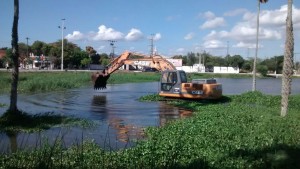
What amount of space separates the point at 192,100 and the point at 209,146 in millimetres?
19968

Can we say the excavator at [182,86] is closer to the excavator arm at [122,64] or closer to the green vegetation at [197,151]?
the excavator arm at [122,64]

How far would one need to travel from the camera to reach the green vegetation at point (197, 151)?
31.3ft

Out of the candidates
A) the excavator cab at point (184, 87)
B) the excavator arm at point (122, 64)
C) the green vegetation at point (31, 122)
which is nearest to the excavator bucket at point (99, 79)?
the excavator arm at point (122, 64)

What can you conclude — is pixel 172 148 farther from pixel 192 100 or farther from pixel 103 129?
pixel 192 100

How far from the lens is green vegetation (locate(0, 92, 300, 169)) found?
9547mm

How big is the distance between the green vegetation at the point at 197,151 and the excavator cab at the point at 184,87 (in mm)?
13082

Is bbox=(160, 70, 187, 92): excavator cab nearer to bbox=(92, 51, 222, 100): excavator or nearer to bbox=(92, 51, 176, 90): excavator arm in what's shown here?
bbox=(92, 51, 222, 100): excavator

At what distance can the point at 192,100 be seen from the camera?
32.1 meters

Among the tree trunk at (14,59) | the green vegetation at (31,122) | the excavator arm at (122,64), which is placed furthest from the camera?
the excavator arm at (122,64)

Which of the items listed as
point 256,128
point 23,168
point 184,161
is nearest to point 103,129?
point 256,128

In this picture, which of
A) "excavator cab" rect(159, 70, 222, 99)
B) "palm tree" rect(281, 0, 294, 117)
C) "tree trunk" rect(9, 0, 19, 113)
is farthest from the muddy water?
"palm tree" rect(281, 0, 294, 117)

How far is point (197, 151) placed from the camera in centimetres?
1159

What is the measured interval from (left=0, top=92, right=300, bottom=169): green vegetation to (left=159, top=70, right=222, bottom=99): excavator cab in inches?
515

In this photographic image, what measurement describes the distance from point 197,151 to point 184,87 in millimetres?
20163
